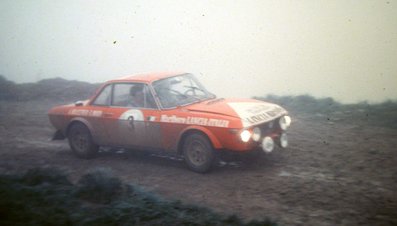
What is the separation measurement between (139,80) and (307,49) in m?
7.13

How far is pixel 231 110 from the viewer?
6418mm

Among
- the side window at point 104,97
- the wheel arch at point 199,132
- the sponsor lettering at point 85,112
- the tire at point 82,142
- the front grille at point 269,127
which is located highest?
the side window at point 104,97

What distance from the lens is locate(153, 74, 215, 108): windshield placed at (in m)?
7.02

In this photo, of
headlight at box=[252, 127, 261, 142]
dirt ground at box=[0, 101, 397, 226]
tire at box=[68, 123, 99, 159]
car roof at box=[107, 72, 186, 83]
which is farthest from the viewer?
tire at box=[68, 123, 99, 159]

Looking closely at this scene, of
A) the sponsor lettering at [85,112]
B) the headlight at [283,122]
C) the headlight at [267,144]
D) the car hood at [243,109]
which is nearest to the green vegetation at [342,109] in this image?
the headlight at [283,122]

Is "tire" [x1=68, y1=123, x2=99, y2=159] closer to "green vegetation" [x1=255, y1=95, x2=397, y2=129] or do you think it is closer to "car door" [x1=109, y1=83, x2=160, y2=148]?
"car door" [x1=109, y1=83, x2=160, y2=148]

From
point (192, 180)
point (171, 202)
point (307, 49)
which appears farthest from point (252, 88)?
point (171, 202)

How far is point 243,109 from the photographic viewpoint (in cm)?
651

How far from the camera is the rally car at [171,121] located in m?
6.23

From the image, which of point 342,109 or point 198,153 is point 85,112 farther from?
point 342,109

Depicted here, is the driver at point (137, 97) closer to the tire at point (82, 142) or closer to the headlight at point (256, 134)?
the tire at point (82, 142)

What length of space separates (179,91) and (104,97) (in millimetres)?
1481

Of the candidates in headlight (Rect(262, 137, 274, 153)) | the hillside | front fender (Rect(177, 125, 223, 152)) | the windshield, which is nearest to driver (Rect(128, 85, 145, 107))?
the windshield

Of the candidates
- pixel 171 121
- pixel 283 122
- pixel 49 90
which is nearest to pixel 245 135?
pixel 283 122
